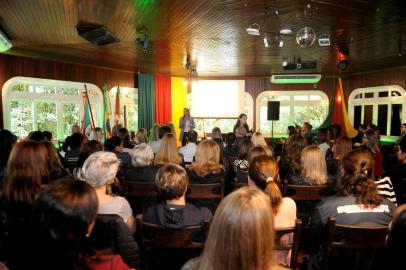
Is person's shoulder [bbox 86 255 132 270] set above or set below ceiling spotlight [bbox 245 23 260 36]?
below

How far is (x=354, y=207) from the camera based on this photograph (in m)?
2.29

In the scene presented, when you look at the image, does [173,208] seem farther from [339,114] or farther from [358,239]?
[339,114]

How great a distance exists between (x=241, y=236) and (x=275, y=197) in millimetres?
1089

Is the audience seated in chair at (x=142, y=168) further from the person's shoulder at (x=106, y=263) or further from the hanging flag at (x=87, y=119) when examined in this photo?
the hanging flag at (x=87, y=119)

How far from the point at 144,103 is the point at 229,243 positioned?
1047 cm

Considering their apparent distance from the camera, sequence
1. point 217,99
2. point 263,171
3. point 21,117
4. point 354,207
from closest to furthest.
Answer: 1. point 354,207
2. point 263,171
3. point 21,117
4. point 217,99

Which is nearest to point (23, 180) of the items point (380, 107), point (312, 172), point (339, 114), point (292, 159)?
point (312, 172)

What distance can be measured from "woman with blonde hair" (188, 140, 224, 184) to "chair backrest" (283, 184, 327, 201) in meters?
0.83

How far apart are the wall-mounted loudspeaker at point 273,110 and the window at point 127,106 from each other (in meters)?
4.58

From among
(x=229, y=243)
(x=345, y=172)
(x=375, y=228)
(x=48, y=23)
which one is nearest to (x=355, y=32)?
(x=345, y=172)

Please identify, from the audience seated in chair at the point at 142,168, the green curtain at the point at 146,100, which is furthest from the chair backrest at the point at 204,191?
the green curtain at the point at 146,100

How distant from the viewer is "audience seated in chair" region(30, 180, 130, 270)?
1166 mm

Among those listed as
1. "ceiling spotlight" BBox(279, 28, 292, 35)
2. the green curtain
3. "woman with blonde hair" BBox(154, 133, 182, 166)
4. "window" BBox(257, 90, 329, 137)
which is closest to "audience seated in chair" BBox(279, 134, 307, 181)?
"woman with blonde hair" BBox(154, 133, 182, 166)

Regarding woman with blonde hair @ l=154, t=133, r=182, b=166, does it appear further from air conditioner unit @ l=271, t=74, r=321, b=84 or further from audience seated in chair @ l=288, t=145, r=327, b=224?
air conditioner unit @ l=271, t=74, r=321, b=84
